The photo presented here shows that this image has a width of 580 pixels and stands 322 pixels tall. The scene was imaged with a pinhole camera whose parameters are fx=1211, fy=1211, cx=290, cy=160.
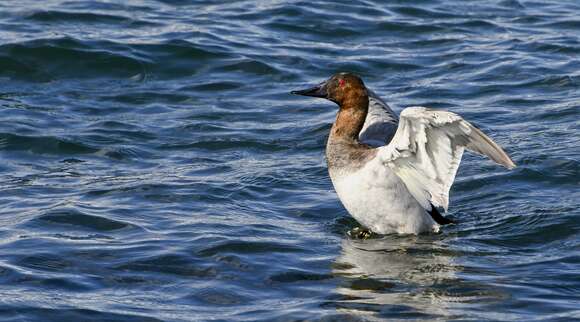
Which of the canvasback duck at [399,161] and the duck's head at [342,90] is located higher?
the duck's head at [342,90]

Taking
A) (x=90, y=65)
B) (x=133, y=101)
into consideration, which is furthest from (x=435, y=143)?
(x=90, y=65)

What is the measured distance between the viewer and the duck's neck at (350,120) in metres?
8.66

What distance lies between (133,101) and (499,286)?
574 centimetres

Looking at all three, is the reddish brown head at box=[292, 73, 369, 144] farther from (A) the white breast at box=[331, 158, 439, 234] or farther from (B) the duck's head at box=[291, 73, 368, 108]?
(A) the white breast at box=[331, 158, 439, 234]

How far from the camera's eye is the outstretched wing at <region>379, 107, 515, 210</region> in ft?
24.6

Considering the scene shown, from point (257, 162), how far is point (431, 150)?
2.60m

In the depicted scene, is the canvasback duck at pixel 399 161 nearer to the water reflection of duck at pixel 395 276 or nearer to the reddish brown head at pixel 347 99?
the reddish brown head at pixel 347 99

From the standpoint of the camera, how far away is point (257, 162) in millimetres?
10266

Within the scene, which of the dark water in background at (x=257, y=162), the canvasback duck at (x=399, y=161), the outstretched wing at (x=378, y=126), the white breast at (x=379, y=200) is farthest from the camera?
the outstretched wing at (x=378, y=126)

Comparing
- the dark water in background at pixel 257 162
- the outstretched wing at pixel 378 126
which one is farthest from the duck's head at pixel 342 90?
the dark water in background at pixel 257 162

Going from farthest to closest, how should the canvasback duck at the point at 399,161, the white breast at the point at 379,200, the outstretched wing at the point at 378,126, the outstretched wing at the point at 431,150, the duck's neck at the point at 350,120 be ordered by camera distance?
the outstretched wing at the point at 378,126
the duck's neck at the point at 350,120
the white breast at the point at 379,200
the canvasback duck at the point at 399,161
the outstretched wing at the point at 431,150

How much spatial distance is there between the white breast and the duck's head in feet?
2.29

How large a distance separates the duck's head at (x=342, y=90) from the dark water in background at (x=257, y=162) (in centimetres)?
89

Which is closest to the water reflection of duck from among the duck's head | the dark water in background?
the dark water in background
